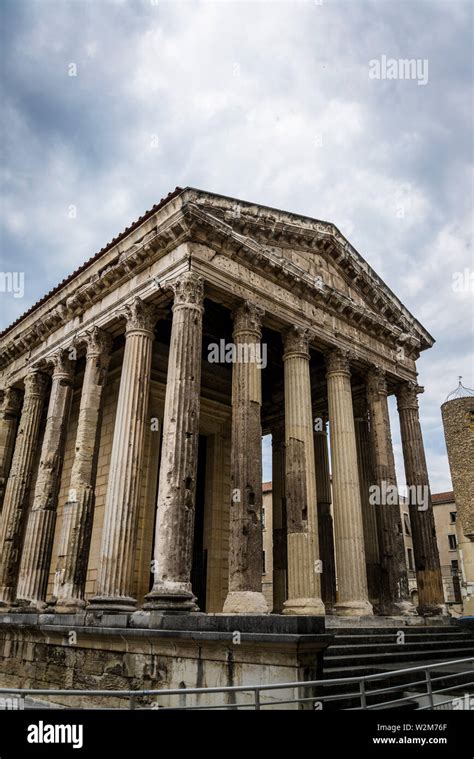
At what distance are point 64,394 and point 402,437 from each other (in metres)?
9.56

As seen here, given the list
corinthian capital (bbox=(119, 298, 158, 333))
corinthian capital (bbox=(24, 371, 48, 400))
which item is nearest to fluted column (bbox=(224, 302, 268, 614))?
corinthian capital (bbox=(119, 298, 158, 333))

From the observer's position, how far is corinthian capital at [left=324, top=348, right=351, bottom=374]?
1397cm

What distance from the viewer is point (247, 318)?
11750 millimetres

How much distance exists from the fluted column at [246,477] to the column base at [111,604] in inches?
68.0

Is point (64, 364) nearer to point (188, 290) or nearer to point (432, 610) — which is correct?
point (188, 290)

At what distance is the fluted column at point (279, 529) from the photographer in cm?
1628

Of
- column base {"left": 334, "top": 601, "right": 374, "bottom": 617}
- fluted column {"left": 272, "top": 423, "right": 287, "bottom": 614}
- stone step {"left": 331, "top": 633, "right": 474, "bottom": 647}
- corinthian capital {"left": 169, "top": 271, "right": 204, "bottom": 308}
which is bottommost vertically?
stone step {"left": 331, "top": 633, "right": 474, "bottom": 647}

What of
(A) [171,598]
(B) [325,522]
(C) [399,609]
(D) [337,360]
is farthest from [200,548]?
(A) [171,598]

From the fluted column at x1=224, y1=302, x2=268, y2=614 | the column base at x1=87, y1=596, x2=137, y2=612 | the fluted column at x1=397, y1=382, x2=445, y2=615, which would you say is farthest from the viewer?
the fluted column at x1=397, y1=382, x2=445, y2=615

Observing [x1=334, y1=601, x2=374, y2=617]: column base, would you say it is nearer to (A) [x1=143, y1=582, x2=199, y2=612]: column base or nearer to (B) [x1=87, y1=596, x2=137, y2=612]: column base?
(A) [x1=143, y1=582, x2=199, y2=612]: column base

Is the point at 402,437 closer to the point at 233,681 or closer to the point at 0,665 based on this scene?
the point at 233,681

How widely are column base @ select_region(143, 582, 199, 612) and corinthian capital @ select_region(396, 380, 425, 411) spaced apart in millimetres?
9605

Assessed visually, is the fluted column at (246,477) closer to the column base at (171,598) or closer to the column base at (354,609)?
the column base at (171,598)

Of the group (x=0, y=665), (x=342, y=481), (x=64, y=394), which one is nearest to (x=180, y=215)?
(x=64, y=394)
